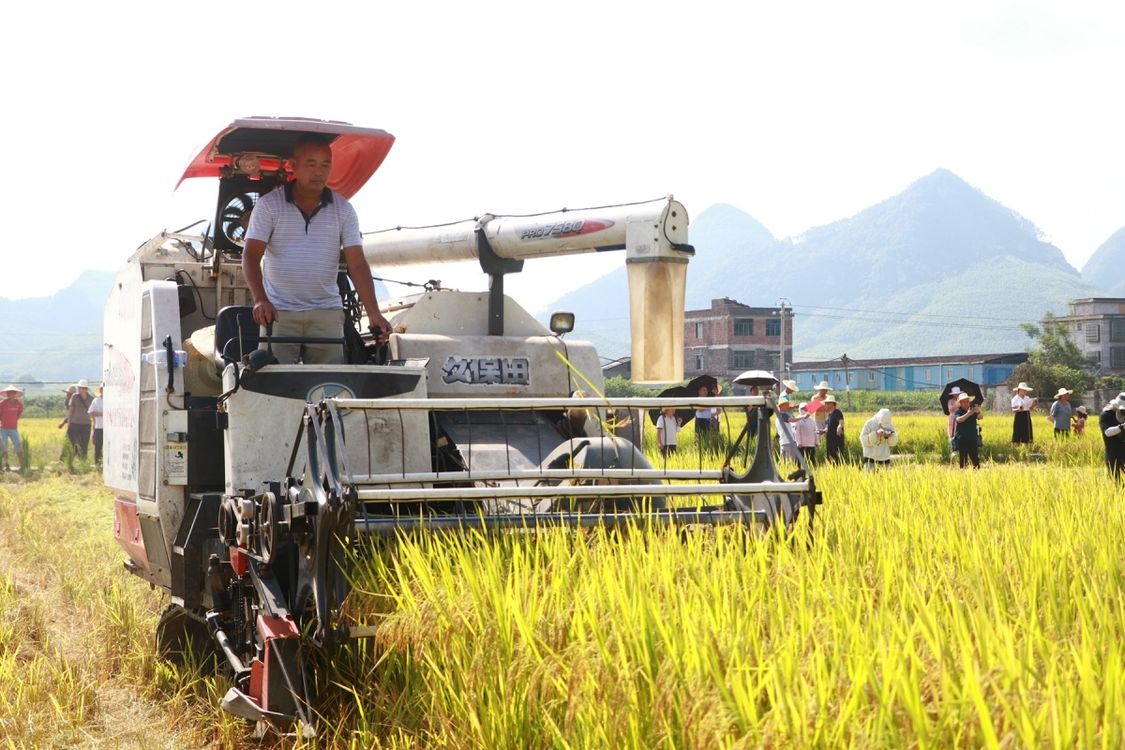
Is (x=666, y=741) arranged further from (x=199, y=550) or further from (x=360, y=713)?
(x=199, y=550)

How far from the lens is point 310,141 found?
6730 mm

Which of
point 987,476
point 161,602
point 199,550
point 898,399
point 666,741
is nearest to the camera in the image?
point 666,741

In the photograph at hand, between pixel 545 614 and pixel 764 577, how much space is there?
73cm

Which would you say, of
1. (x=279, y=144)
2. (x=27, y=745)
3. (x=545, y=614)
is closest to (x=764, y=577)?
(x=545, y=614)

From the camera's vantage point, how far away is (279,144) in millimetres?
7273

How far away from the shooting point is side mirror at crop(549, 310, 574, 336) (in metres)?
8.61

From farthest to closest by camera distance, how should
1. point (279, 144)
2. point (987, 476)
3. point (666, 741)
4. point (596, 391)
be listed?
point (987, 476) < point (596, 391) < point (279, 144) < point (666, 741)

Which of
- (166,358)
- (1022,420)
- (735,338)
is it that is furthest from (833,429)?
(735,338)

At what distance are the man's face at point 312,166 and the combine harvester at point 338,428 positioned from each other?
16 cm

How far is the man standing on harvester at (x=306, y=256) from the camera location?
656 cm

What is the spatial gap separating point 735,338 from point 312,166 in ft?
278

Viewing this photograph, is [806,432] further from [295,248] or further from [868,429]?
[295,248]

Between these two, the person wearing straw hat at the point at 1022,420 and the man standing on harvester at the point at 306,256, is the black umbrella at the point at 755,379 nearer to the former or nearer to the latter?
the person wearing straw hat at the point at 1022,420

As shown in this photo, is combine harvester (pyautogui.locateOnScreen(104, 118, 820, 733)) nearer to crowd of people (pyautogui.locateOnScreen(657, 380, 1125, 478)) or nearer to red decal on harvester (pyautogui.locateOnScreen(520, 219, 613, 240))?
red decal on harvester (pyautogui.locateOnScreen(520, 219, 613, 240))
